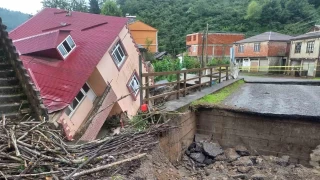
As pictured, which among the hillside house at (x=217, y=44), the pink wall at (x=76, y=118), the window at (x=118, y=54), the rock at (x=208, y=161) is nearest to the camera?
the rock at (x=208, y=161)

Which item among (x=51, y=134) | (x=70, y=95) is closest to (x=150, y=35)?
(x=70, y=95)

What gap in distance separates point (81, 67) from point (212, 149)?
7162 mm

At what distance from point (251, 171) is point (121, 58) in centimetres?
975

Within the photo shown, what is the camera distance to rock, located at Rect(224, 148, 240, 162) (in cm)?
550

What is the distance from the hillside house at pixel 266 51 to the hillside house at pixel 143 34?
1385 centimetres

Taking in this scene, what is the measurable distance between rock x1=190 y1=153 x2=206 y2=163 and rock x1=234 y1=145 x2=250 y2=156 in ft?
3.21

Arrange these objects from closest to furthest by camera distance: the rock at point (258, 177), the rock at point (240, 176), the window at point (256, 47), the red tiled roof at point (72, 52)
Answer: the rock at point (258, 177) < the rock at point (240, 176) < the red tiled roof at point (72, 52) < the window at point (256, 47)

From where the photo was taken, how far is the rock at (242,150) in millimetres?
5691

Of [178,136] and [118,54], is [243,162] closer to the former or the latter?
[178,136]

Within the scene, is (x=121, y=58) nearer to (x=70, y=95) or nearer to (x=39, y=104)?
(x=70, y=95)

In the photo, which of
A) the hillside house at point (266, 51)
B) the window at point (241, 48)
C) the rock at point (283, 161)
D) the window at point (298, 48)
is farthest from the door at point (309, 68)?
the rock at point (283, 161)

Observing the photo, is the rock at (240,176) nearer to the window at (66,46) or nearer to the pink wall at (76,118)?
the pink wall at (76,118)

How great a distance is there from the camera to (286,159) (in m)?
5.37

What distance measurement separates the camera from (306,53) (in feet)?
78.6
